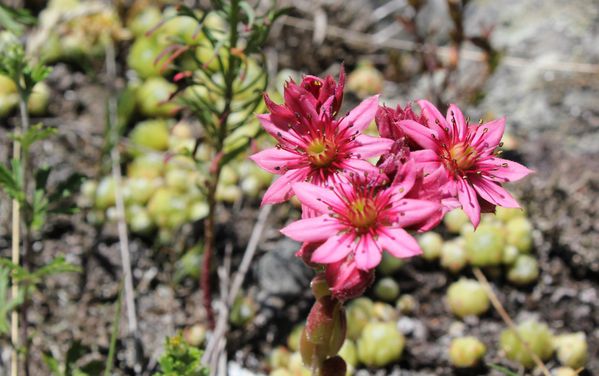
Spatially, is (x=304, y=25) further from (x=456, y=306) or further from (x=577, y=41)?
(x=456, y=306)

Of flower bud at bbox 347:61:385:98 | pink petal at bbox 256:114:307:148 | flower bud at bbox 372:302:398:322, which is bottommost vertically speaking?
flower bud at bbox 372:302:398:322

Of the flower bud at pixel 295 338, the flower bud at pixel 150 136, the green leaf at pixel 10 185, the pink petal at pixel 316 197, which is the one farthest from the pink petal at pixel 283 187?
the flower bud at pixel 150 136

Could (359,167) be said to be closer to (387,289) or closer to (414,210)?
(414,210)

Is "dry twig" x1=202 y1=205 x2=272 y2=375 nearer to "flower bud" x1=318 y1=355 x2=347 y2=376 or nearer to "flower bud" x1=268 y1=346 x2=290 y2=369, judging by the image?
"flower bud" x1=268 y1=346 x2=290 y2=369

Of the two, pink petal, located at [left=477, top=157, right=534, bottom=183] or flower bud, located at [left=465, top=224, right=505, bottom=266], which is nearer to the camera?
pink petal, located at [left=477, top=157, right=534, bottom=183]

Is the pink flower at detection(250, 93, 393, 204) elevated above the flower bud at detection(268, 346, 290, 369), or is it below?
above

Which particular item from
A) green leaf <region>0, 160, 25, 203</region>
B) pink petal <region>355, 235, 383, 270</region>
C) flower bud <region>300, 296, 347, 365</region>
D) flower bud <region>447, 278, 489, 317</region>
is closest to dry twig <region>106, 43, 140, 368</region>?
green leaf <region>0, 160, 25, 203</region>
